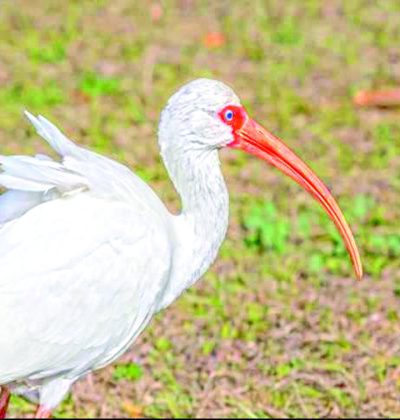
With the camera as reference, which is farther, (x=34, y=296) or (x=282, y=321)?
(x=282, y=321)

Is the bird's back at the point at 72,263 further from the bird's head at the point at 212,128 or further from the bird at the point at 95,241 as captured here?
the bird's head at the point at 212,128

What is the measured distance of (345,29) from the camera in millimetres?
11984

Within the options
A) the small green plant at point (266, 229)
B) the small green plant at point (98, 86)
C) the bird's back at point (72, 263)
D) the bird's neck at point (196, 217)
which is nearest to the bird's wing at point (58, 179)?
the bird's back at point (72, 263)

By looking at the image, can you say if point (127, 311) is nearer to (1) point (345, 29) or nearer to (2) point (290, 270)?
(2) point (290, 270)

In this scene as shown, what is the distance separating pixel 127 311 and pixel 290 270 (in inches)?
107

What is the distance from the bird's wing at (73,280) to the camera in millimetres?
5316

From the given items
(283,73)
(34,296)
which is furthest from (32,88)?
(34,296)

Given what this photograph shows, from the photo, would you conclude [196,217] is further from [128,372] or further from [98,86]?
[98,86]

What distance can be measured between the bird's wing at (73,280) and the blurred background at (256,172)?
1344mm

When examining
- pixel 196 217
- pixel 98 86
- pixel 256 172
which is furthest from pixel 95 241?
pixel 98 86

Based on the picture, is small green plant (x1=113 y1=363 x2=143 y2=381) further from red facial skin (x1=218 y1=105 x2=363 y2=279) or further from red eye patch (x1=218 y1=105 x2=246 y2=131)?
red eye patch (x1=218 y1=105 x2=246 y2=131)

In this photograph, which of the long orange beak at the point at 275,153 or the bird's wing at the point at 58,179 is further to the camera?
the long orange beak at the point at 275,153

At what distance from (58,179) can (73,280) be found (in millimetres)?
387

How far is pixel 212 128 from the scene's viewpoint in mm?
5699
